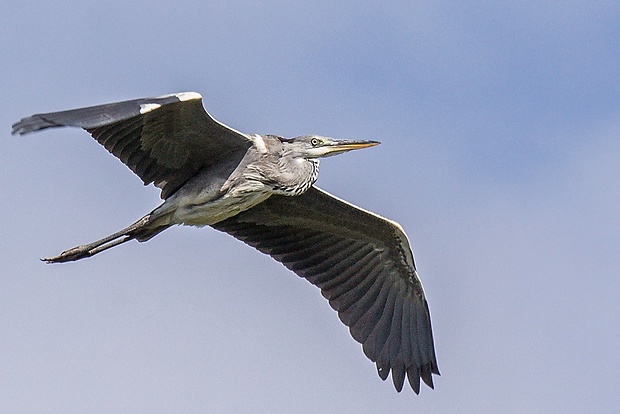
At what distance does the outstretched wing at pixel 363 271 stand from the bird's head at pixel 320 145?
3.07 feet

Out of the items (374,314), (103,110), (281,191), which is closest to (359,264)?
(374,314)

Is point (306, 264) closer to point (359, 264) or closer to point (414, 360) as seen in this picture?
point (359, 264)

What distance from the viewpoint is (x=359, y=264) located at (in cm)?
1173

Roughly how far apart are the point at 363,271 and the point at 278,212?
44.5 inches

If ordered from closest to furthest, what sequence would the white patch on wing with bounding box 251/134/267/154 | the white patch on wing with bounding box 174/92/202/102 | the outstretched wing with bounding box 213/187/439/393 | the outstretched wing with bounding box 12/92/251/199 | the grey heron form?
the white patch on wing with bounding box 174/92/202/102 < the outstretched wing with bounding box 12/92/251/199 < the grey heron < the white patch on wing with bounding box 251/134/267/154 < the outstretched wing with bounding box 213/187/439/393

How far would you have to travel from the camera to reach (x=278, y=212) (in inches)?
446

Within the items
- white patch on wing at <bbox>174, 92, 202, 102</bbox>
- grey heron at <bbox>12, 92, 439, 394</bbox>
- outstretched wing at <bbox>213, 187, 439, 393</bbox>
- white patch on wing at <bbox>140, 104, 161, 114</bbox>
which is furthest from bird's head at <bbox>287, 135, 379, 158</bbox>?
white patch on wing at <bbox>140, 104, 161, 114</bbox>

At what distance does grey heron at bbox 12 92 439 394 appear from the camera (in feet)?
32.2

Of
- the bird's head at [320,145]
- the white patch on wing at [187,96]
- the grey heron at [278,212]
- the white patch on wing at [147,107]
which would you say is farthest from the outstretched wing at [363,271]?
the white patch on wing at [147,107]

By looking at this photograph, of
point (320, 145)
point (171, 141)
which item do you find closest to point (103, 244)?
point (171, 141)

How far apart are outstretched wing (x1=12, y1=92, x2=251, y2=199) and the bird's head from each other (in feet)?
1.53

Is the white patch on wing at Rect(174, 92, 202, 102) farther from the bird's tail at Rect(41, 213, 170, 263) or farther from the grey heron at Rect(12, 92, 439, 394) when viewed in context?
the bird's tail at Rect(41, 213, 170, 263)

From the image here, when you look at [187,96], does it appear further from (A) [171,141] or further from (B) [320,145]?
(B) [320,145]

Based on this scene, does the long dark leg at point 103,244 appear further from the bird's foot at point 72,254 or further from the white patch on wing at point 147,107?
the white patch on wing at point 147,107
